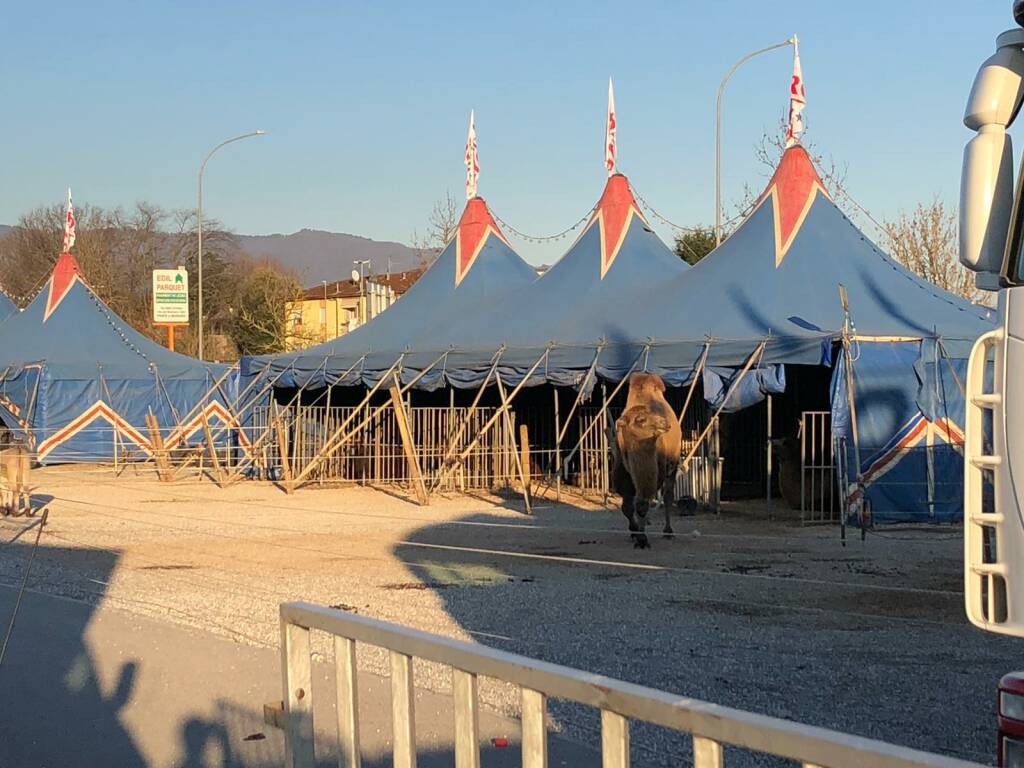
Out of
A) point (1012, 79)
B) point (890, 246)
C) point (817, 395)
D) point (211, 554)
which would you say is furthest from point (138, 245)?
point (1012, 79)

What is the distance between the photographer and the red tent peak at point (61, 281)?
3716 centimetres

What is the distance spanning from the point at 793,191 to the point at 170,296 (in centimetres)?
2723

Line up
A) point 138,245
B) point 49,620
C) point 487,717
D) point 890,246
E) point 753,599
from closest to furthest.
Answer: point 487,717 → point 49,620 → point 753,599 → point 890,246 → point 138,245

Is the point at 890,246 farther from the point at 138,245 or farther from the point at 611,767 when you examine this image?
the point at 138,245

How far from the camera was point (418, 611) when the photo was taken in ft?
37.3

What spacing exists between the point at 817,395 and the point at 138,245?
64.0m

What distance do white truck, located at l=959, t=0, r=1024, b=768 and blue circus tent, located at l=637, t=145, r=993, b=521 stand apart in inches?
553

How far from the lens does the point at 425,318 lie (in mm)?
27766

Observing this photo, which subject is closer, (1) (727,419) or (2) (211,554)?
(2) (211,554)

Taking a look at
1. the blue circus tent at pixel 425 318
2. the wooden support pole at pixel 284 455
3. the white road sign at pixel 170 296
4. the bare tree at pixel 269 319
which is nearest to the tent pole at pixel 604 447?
the blue circus tent at pixel 425 318

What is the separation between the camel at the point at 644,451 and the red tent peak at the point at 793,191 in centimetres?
653

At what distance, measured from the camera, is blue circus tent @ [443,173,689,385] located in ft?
73.8

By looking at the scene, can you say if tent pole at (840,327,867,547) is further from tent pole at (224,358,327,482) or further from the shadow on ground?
tent pole at (224,358,327,482)

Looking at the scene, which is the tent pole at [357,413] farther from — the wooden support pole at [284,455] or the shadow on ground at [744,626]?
the shadow on ground at [744,626]
